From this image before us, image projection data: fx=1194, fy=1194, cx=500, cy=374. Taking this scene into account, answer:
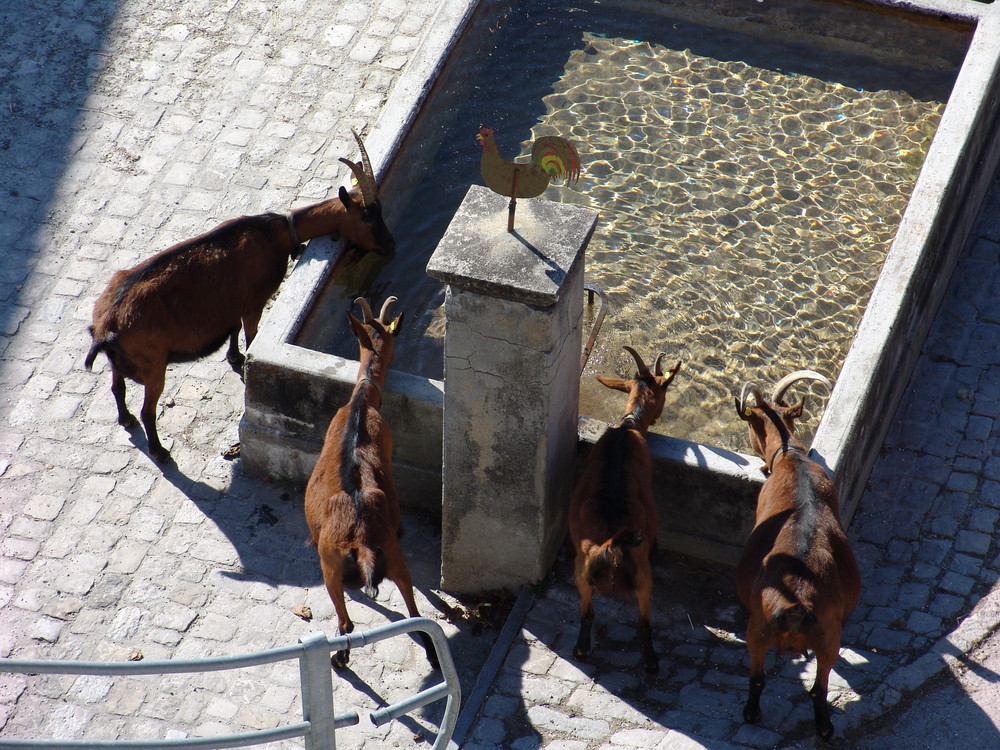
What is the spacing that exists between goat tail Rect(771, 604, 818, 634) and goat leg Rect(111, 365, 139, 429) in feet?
16.0

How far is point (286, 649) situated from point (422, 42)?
323 inches

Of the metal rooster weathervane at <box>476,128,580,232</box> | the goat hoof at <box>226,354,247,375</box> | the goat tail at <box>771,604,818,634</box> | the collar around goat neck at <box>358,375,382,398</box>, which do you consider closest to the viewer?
the metal rooster weathervane at <box>476,128,580,232</box>

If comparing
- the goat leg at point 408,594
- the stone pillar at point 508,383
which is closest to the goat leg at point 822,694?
the stone pillar at point 508,383

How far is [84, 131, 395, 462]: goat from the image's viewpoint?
8359mm

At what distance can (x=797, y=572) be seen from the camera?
6.66 m

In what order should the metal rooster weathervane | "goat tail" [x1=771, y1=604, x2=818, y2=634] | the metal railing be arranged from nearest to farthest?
the metal railing
the metal rooster weathervane
"goat tail" [x1=771, y1=604, x2=818, y2=634]

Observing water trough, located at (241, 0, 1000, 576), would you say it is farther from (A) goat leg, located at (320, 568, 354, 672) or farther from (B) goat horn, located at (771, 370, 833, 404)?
(A) goat leg, located at (320, 568, 354, 672)

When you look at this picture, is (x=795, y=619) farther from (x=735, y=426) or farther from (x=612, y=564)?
(x=735, y=426)

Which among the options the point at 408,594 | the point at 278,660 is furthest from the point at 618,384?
the point at 278,660

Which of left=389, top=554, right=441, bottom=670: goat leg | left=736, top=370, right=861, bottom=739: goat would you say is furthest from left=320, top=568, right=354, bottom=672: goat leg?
left=736, top=370, right=861, bottom=739: goat

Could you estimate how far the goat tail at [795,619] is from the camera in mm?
6512

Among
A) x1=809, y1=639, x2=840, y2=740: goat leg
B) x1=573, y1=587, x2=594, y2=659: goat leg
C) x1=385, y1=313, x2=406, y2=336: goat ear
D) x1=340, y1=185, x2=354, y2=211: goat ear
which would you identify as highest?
x1=340, y1=185, x2=354, y2=211: goat ear

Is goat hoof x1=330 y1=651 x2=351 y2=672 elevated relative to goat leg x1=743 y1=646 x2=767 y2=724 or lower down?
lower down

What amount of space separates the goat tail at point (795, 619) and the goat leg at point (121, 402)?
4.86m
